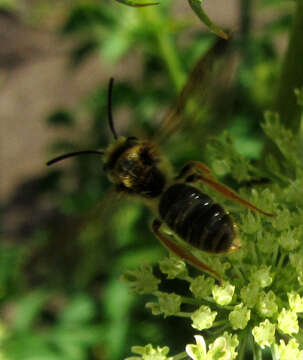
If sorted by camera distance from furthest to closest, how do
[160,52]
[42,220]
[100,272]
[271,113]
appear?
[42,220], [100,272], [160,52], [271,113]

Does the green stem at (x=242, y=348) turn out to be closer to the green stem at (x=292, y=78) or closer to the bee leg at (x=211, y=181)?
the bee leg at (x=211, y=181)

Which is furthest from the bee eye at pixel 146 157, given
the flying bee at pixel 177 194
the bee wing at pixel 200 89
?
the bee wing at pixel 200 89

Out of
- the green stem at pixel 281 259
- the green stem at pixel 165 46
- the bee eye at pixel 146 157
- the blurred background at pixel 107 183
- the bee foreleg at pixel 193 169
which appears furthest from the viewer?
the green stem at pixel 165 46

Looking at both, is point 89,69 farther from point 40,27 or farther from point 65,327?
point 65,327

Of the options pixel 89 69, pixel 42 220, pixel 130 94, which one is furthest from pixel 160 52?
pixel 89 69

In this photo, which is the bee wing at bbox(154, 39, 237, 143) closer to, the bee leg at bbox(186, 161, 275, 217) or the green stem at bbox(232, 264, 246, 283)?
the bee leg at bbox(186, 161, 275, 217)

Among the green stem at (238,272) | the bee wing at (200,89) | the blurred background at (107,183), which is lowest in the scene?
the blurred background at (107,183)

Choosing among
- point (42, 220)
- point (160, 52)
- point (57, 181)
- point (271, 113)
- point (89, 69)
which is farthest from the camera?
point (89, 69)

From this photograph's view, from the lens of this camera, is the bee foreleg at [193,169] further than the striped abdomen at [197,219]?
Yes

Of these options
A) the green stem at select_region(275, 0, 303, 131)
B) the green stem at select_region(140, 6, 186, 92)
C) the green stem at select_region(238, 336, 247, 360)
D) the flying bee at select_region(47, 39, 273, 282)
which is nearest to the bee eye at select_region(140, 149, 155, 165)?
the flying bee at select_region(47, 39, 273, 282)
